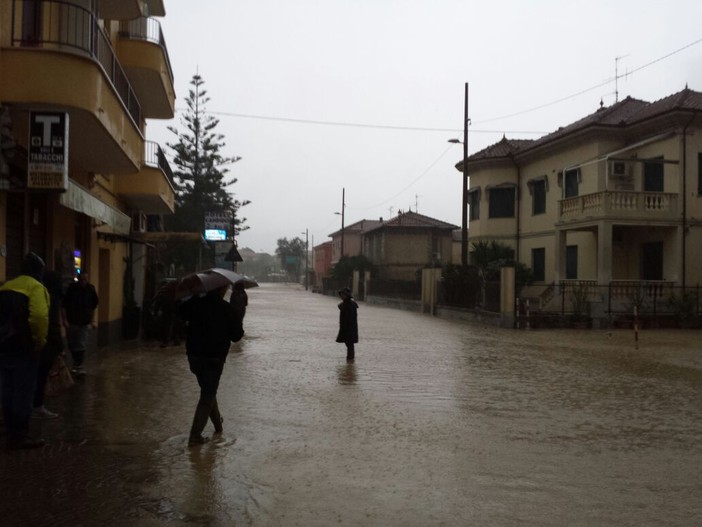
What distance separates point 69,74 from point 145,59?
23.8 ft

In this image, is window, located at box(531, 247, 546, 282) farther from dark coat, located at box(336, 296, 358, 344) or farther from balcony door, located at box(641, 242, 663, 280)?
dark coat, located at box(336, 296, 358, 344)

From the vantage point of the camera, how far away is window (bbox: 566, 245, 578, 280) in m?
31.6

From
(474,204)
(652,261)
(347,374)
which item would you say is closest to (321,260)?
(474,204)

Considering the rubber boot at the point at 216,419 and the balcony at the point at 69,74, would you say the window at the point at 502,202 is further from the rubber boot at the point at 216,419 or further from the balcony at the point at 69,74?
the rubber boot at the point at 216,419

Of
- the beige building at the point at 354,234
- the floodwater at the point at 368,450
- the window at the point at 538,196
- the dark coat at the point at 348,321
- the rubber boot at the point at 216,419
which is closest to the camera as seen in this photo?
the floodwater at the point at 368,450

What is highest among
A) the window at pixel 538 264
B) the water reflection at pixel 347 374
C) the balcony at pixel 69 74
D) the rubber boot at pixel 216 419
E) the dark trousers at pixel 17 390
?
the balcony at pixel 69 74

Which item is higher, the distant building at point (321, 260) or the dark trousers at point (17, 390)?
the distant building at point (321, 260)

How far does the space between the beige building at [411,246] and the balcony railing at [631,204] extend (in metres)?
38.4

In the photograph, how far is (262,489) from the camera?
5559 millimetres

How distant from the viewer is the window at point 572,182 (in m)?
31.3

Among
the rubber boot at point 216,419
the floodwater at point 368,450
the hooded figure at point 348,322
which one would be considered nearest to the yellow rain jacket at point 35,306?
the floodwater at point 368,450

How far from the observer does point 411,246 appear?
66438mm

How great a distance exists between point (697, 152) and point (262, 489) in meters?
26.3

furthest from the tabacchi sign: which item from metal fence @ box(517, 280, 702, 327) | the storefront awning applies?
metal fence @ box(517, 280, 702, 327)
